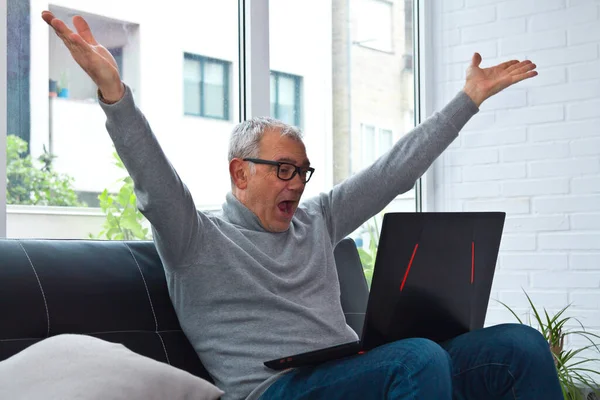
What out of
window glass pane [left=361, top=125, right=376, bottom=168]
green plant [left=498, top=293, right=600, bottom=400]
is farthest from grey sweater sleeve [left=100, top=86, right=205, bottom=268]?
window glass pane [left=361, top=125, right=376, bottom=168]

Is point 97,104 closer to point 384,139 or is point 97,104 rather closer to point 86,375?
point 86,375

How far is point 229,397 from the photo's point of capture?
186 cm

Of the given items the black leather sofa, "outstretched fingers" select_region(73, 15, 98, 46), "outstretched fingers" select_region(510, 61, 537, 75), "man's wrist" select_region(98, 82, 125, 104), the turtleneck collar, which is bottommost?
the black leather sofa

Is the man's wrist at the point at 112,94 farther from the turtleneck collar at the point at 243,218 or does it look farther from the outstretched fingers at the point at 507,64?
the outstretched fingers at the point at 507,64

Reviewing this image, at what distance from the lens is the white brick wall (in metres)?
3.25

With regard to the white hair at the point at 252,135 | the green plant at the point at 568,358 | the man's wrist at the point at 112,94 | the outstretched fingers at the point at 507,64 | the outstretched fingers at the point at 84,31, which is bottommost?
the green plant at the point at 568,358

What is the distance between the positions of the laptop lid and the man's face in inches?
15.5

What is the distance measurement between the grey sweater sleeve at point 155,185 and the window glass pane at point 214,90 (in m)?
0.89

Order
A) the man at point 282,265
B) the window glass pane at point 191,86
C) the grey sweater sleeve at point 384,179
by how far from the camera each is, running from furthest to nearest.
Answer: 1. the window glass pane at point 191,86
2. the grey sweater sleeve at point 384,179
3. the man at point 282,265

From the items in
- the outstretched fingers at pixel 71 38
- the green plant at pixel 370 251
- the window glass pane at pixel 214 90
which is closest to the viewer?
the outstretched fingers at pixel 71 38

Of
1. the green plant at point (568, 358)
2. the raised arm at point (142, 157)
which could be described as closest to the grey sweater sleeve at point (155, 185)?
the raised arm at point (142, 157)

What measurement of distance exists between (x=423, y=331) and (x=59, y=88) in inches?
45.9

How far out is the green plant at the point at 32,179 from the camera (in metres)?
2.13

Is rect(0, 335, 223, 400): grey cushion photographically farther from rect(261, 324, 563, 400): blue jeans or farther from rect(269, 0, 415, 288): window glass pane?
rect(269, 0, 415, 288): window glass pane
